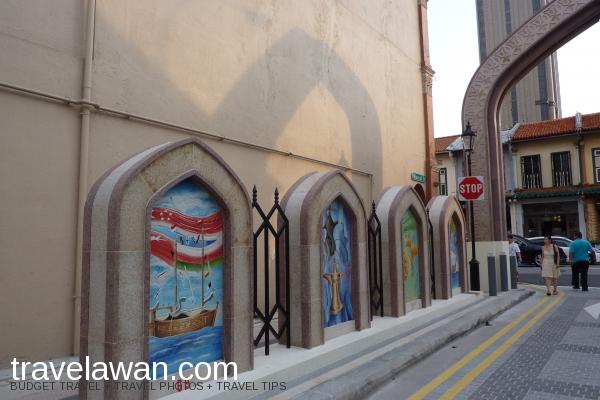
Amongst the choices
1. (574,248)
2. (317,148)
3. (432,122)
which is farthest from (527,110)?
(317,148)

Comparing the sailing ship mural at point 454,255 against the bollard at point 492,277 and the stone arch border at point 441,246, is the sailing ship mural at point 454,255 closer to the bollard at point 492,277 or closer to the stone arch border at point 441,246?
the stone arch border at point 441,246

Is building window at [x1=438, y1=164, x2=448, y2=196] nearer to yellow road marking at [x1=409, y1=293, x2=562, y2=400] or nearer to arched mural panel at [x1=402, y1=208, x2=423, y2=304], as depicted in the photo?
yellow road marking at [x1=409, y1=293, x2=562, y2=400]

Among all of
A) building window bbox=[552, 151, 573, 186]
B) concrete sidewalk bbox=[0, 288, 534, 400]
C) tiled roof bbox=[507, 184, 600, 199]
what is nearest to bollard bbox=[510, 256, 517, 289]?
concrete sidewalk bbox=[0, 288, 534, 400]

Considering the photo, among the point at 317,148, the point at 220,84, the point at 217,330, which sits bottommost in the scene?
the point at 217,330

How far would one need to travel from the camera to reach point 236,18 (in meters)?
9.08

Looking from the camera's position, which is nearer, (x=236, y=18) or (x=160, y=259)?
(x=160, y=259)

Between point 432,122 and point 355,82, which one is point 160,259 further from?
point 432,122

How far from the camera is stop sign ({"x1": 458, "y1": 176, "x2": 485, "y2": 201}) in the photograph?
39.2ft

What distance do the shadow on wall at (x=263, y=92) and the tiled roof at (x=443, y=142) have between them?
24.0m

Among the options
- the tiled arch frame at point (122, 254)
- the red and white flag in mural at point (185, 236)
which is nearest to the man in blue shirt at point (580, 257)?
the red and white flag in mural at point (185, 236)

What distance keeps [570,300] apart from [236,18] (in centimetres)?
1091

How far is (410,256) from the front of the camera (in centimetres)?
880

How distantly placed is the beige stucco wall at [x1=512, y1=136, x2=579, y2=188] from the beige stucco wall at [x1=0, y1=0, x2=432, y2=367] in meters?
24.0

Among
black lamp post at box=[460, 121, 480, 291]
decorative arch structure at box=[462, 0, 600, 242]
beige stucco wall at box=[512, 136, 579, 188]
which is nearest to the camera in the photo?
black lamp post at box=[460, 121, 480, 291]
